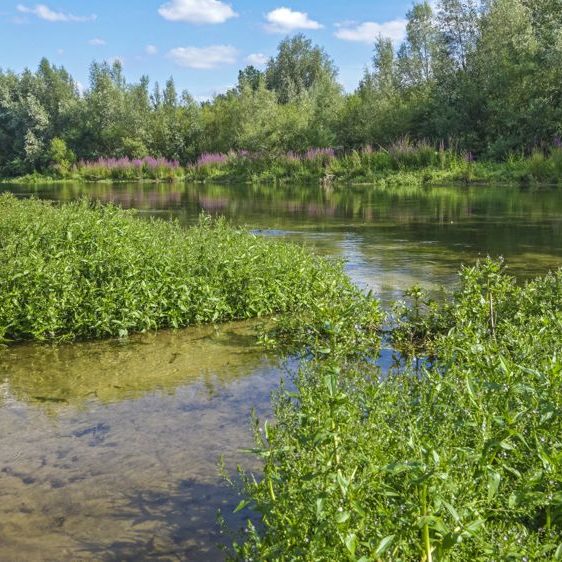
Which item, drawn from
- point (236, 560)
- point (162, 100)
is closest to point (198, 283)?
point (236, 560)

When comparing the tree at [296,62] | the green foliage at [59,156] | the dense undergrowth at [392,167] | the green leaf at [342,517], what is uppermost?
the tree at [296,62]

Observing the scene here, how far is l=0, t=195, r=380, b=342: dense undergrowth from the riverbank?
85.8 feet

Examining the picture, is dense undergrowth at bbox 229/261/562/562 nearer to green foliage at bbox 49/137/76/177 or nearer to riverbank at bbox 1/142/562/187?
riverbank at bbox 1/142/562/187

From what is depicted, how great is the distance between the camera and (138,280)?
8.27 metres

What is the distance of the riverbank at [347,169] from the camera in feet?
111

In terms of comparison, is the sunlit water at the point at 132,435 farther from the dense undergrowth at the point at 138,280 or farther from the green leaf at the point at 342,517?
the green leaf at the point at 342,517

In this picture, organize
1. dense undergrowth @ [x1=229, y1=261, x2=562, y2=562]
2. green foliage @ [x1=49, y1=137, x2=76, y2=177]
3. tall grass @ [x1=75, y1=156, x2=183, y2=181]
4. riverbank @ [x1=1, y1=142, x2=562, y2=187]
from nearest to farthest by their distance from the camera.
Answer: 1. dense undergrowth @ [x1=229, y1=261, x2=562, y2=562]
2. riverbank @ [x1=1, y1=142, x2=562, y2=187]
3. tall grass @ [x1=75, y1=156, x2=183, y2=181]
4. green foliage @ [x1=49, y1=137, x2=76, y2=177]

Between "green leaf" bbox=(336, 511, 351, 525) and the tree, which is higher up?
the tree

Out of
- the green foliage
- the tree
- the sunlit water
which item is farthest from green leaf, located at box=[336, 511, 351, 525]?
the tree

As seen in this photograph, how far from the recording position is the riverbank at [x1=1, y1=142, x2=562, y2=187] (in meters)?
34.0

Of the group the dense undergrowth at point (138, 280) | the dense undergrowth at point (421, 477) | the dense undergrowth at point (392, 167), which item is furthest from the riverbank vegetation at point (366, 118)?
the dense undergrowth at point (421, 477)

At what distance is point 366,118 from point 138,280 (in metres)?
41.7

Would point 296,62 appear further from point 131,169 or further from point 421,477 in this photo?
point 421,477

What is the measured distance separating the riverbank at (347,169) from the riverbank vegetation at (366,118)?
114mm
